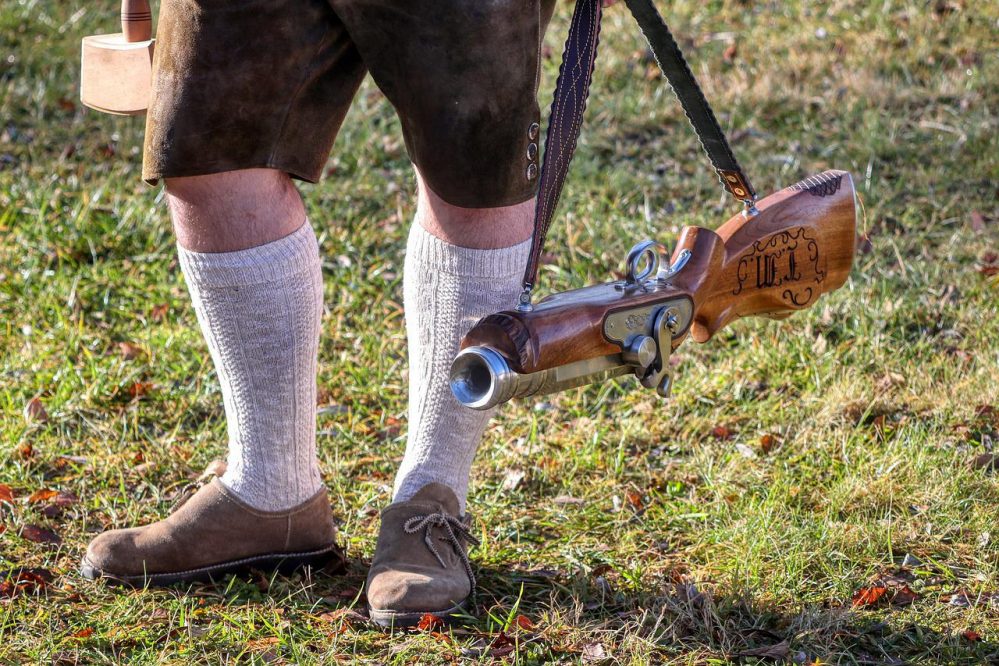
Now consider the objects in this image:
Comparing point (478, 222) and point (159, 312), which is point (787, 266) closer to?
point (478, 222)

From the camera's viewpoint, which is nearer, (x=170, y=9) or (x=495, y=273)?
(x=170, y=9)

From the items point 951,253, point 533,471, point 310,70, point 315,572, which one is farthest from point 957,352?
point 310,70

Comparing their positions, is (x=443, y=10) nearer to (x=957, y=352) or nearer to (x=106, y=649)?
(x=106, y=649)

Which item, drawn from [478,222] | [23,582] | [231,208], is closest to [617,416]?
[478,222]

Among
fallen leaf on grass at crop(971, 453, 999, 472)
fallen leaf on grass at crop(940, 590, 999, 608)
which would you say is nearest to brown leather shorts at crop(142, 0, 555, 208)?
fallen leaf on grass at crop(940, 590, 999, 608)

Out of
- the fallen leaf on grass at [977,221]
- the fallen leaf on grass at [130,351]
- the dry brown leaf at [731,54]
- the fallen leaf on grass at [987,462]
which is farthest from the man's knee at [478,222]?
the dry brown leaf at [731,54]

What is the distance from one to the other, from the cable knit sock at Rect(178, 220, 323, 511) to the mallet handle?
49 cm

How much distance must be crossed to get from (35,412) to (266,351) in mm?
1258

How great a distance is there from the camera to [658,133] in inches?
198

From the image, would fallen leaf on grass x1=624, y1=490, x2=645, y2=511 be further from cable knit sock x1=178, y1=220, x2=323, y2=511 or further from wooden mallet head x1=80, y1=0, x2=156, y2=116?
wooden mallet head x1=80, y1=0, x2=156, y2=116

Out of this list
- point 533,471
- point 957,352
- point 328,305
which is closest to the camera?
point 533,471

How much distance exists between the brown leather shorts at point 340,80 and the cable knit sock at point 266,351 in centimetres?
20

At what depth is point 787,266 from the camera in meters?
2.27

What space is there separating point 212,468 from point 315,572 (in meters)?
0.42
